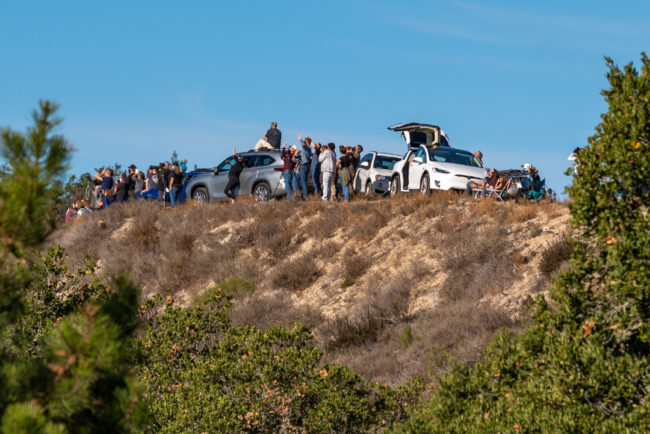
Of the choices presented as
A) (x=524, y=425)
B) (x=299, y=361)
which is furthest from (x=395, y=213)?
(x=524, y=425)

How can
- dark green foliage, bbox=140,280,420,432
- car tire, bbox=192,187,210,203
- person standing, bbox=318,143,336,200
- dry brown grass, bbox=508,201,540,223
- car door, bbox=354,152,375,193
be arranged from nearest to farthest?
dark green foliage, bbox=140,280,420,432
dry brown grass, bbox=508,201,540,223
person standing, bbox=318,143,336,200
car door, bbox=354,152,375,193
car tire, bbox=192,187,210,203

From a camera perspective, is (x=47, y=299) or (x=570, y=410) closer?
(x=570, y=410)

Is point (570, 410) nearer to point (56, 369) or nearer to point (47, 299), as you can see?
point (56, 369)

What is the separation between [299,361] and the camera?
1088 centimetres

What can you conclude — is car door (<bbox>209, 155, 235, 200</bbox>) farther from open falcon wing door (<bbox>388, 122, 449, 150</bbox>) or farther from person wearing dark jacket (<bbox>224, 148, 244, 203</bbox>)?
→ open falcon wing door (<bbox>388, 122, 449, 150</bbox>)

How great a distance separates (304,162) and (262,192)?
2.56 metres

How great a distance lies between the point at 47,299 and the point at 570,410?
703cm

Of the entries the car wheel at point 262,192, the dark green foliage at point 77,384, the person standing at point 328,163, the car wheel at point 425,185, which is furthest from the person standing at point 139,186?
the dark green foliage at point 77,384

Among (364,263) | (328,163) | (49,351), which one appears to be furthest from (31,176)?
(328,163)

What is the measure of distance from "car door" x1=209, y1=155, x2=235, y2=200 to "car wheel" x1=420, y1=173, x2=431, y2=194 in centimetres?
611

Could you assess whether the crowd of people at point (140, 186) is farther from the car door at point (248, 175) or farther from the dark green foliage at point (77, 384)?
the dark green foliage at point (77, 384)

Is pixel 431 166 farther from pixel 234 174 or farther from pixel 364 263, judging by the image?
pixel 234 174

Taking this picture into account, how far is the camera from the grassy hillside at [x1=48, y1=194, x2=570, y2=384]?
1636 cm

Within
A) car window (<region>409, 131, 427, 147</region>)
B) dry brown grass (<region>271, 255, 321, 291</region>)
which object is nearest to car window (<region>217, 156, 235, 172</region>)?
dry brown grass (<region>271, 255, 321, 291</region>)
